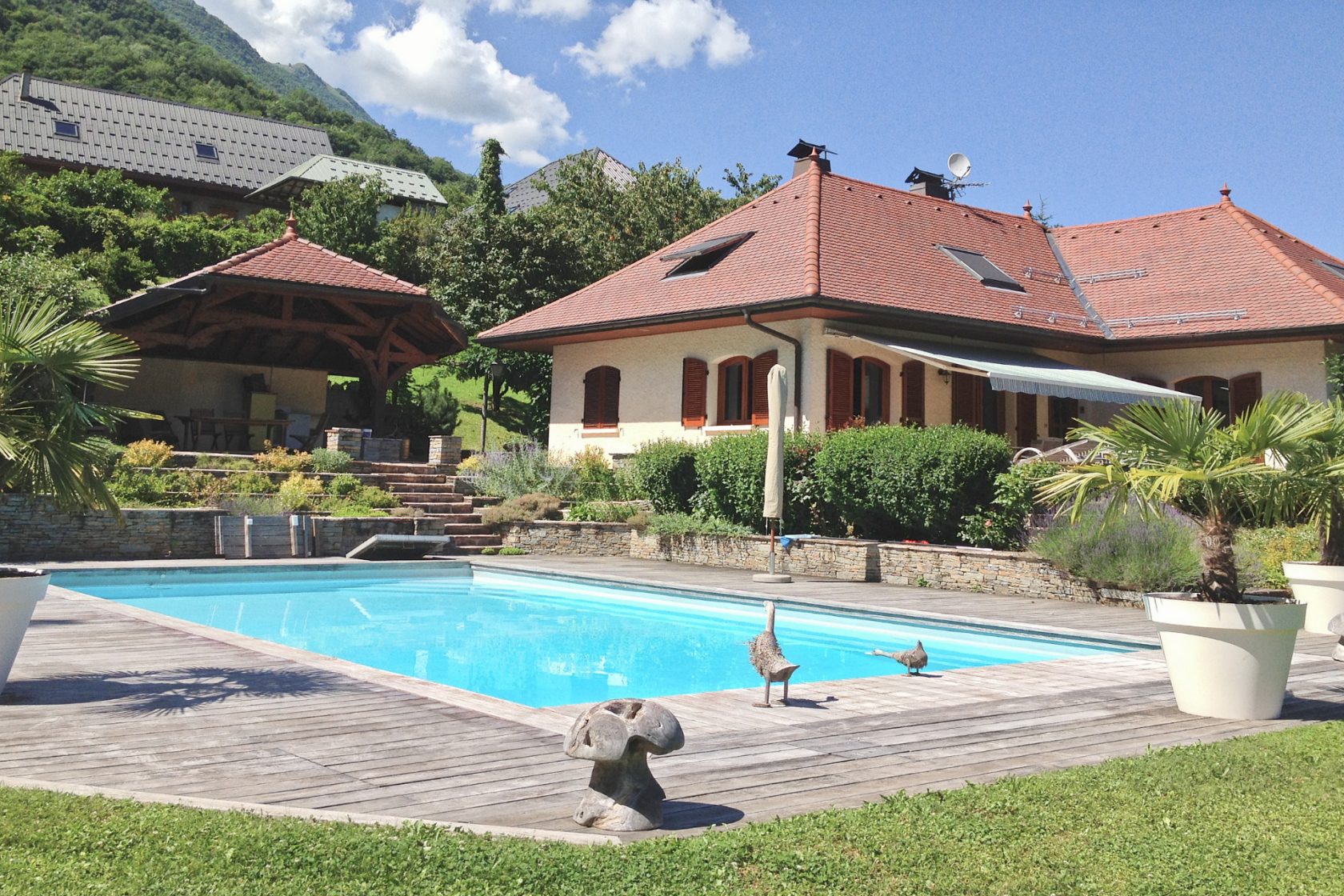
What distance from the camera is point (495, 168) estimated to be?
149ft

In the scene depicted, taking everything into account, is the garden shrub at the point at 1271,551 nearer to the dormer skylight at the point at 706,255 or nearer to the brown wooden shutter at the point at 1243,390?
the brown wooden shutter at the point at 1243,390

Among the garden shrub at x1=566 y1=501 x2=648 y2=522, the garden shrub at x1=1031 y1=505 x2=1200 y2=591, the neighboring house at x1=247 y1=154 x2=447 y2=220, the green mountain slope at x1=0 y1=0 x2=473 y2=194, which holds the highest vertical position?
the green mountain slope at x1=0 y1=0 x2=473 y2=194

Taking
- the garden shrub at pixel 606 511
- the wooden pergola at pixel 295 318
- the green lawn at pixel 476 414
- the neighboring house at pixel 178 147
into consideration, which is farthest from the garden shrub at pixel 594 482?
the neighboring house at pixel 178 147

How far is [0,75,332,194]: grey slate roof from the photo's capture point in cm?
4928

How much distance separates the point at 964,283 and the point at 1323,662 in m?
14.7

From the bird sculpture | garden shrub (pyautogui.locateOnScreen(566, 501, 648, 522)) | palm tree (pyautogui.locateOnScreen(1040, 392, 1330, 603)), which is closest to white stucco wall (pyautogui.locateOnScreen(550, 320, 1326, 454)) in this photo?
garden shrub (pyautogui.locateOnScreen(566, 501, 648, 522))

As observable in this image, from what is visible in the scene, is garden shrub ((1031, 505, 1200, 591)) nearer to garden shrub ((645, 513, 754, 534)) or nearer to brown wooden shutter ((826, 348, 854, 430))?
garden shrub ((645, 513, 754, 534))

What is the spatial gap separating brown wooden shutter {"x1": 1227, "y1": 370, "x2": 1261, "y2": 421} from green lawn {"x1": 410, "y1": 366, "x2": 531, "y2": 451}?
1712 centimetres

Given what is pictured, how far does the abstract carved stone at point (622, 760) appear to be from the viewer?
4.36m

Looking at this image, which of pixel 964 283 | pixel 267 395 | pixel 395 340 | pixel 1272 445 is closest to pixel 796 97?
pixel 964 283

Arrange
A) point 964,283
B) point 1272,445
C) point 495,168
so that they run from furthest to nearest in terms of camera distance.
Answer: point 495,168
point 964,283
point 1272,445

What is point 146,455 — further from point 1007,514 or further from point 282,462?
point 1007,514

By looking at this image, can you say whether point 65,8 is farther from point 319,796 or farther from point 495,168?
point 319,796

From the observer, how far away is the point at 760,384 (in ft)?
72.2
